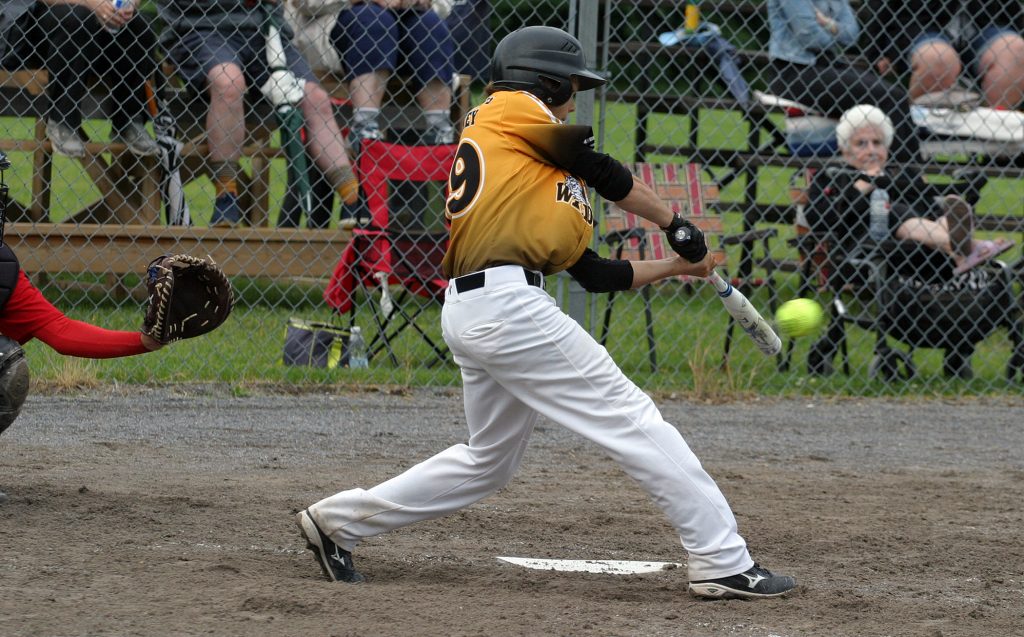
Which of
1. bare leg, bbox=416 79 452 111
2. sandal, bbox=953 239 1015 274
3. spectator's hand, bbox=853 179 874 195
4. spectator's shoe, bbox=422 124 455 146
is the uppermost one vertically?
bare leg, bbox=416 79 452 111

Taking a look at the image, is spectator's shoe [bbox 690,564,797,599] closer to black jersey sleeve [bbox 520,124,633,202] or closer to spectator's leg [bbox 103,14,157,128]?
black jersey sleeve [bbox 520,124,633,202]

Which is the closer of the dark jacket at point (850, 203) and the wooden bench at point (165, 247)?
the wooden bench at point (165, 247)

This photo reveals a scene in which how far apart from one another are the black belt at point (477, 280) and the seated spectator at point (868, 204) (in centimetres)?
461

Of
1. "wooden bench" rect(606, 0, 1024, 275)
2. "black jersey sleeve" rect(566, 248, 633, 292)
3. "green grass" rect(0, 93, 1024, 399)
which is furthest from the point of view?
"wooden bench" rect(606, 0, 1024, 275)

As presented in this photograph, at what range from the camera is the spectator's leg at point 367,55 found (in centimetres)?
Answer: 821

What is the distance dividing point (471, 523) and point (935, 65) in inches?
234

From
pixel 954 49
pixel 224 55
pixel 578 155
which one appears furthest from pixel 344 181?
pixel 578 155

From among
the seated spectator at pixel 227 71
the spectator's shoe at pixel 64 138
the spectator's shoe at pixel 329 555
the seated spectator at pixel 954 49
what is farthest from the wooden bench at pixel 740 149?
the spectator's shoe at pixel 329 555

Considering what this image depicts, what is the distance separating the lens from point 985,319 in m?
8.01

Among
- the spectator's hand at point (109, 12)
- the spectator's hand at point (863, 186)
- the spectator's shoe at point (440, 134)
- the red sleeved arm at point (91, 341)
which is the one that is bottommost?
the red sleeved arm at point (91, 341)

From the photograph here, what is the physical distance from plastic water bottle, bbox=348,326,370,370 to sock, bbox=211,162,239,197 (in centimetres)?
126

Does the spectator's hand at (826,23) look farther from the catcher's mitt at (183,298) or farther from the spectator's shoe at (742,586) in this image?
the spectator's shoe at (742,586)

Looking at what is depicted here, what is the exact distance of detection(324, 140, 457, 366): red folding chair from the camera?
7945mm

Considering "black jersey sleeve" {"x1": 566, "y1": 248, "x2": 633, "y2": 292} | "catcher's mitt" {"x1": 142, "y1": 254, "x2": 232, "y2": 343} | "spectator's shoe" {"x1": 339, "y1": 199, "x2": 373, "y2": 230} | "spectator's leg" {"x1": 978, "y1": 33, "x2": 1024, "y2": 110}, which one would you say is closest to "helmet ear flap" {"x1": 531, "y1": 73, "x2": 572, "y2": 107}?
"black jersey sleeve" {"x1": 566, "y1": 248, "x2": 633, "y2": 292}
